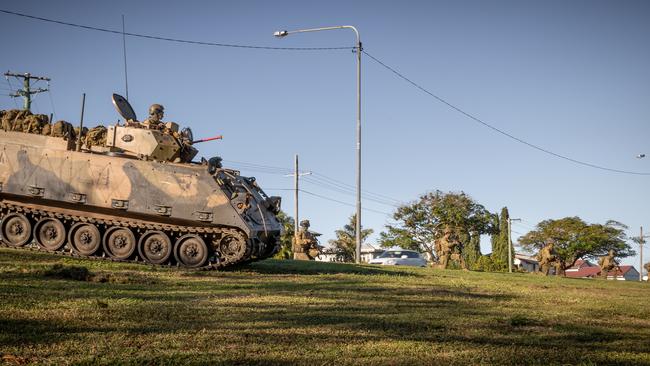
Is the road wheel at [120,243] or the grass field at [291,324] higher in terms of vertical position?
the road wheel at [120,243]

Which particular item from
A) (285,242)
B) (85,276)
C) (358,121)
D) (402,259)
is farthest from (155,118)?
(285,242)

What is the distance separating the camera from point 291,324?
8070 millimetres

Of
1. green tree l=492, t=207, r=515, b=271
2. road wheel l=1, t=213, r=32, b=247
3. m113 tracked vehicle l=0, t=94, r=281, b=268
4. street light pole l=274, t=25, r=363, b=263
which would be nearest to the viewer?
m113 tracked vehicle l=0, t=94, r=281, b=268

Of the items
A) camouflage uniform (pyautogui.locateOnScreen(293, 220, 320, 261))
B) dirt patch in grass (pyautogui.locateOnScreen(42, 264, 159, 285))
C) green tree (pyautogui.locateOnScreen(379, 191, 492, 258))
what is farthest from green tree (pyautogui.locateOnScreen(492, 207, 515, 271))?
dirt patch in grass (pyautogui.locateOnScreen(42, 264, 159, 285))

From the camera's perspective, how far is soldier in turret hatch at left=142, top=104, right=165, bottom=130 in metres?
19.8

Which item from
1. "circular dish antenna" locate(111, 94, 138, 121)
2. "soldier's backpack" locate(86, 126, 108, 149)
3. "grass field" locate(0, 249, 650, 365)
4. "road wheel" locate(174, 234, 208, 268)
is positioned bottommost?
"grass field" locate(0, 249, 650, 365)

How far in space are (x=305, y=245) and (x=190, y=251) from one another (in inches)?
584

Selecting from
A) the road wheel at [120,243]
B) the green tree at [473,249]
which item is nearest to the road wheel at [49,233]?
the road wheel at [120,243]

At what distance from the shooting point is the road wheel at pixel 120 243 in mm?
18219

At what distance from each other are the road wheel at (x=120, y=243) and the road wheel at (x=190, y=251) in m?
1.31

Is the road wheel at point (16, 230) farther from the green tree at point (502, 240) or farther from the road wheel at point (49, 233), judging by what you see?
the green tree at point (502, 240)

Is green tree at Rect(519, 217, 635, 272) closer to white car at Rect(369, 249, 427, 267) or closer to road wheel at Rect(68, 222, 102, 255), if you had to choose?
white car at Rect(369, 249, 427, 267)

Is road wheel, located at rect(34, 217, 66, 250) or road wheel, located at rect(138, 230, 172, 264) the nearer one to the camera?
road wheel, located at rect(138, 230, 172, 264)

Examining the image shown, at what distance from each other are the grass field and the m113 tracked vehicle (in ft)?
13.3
